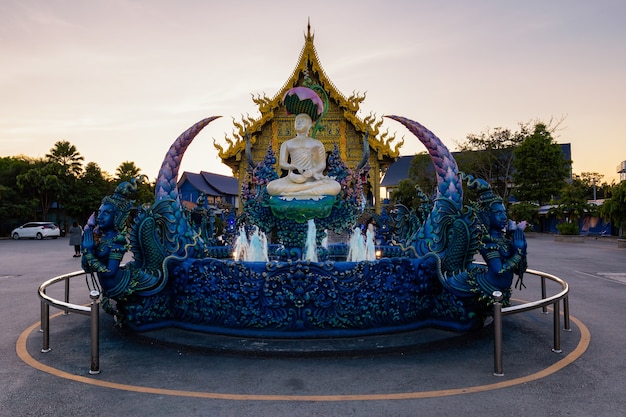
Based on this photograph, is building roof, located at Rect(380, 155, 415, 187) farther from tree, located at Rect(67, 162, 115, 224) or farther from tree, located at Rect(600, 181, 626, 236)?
tree, located at Rect(600, 181, 626, 236)

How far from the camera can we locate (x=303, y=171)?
29.0ft

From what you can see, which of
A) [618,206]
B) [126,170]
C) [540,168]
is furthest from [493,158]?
[126,170]

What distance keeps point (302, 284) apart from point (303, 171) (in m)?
3.34

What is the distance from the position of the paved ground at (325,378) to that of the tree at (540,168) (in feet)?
113

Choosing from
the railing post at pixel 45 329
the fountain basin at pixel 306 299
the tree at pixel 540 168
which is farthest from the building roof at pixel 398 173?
the railing post at pixel 45 329

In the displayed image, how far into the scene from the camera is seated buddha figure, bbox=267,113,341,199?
338 inches

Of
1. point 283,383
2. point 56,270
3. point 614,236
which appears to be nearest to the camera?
point 283,383

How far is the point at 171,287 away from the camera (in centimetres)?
653

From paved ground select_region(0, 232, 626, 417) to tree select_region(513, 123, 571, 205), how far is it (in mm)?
34595

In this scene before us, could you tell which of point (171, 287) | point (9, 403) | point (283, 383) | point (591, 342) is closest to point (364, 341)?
point (283, 383)

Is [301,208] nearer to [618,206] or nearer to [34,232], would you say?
[618,206]

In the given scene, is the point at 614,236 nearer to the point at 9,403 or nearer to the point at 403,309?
the point at 403,309

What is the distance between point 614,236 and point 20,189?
1873 inches

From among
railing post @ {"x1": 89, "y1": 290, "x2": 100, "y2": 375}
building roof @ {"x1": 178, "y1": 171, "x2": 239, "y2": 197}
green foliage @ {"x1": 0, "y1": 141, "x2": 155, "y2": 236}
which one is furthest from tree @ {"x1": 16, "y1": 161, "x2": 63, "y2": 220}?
railing post @ {"x1": 89, "y1": 290, "x2": 100, "y2": 375}
